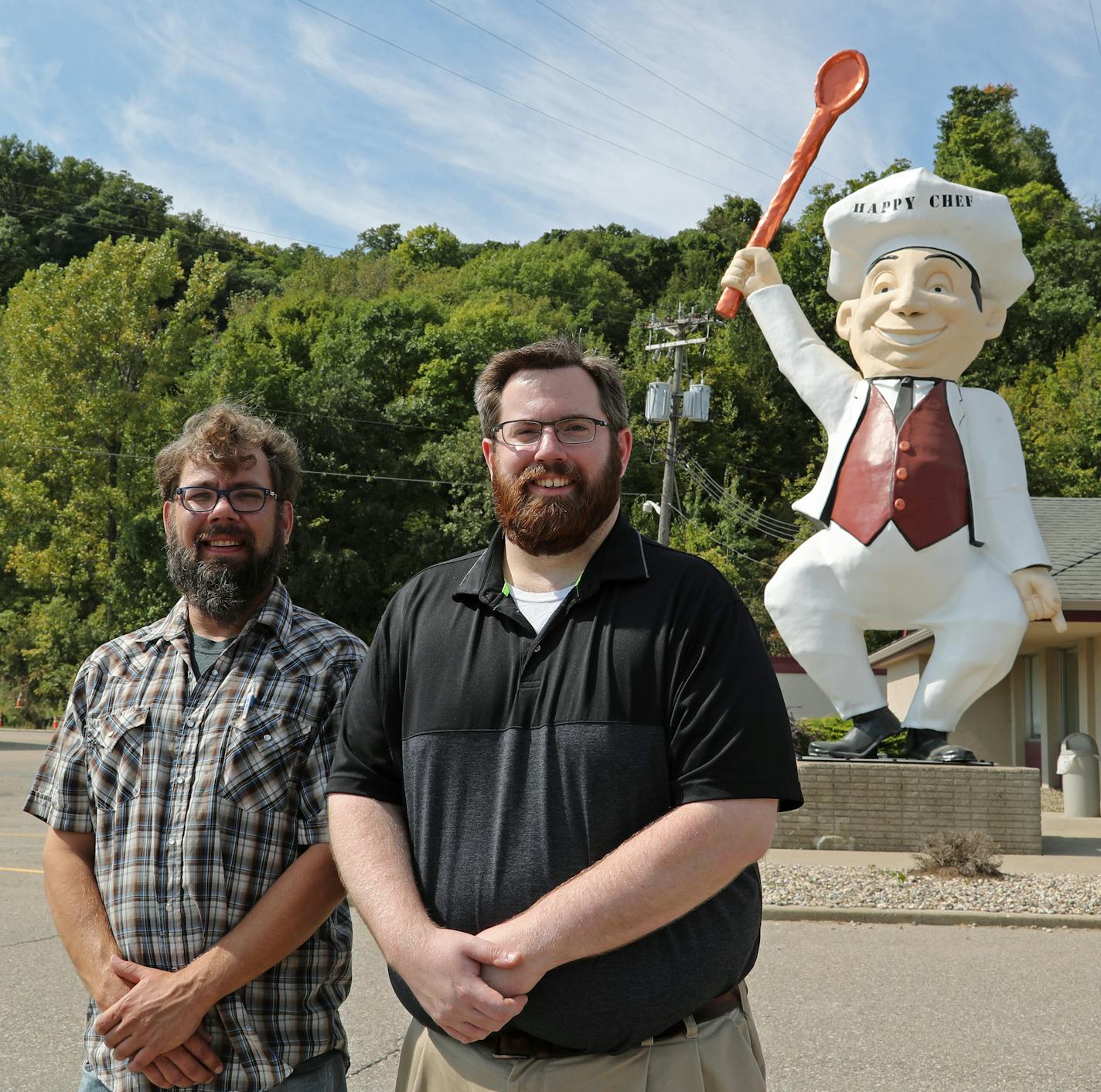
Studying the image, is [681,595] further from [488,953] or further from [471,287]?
[471,287]

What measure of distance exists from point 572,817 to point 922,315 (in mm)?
9153

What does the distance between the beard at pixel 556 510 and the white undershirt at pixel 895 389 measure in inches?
338

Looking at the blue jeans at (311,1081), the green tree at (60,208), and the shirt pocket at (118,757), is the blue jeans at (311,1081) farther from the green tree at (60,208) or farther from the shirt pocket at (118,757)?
the green tree at (60,208)

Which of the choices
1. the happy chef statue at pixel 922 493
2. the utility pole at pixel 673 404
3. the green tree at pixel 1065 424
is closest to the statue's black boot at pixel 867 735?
the happy chef statue at pixel 922 493

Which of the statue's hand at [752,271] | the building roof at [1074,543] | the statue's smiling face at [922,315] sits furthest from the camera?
the building roof at [1074,543]

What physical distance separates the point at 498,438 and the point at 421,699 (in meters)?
0.58

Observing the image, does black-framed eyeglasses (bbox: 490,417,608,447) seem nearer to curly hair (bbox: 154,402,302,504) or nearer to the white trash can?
curly hair (bbox: 154,402,302,504)

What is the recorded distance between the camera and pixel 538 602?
2471mm

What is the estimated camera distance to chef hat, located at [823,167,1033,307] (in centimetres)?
1050

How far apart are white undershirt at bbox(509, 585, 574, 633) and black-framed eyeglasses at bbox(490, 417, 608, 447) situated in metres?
0.31

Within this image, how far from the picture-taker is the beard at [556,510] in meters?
2.46

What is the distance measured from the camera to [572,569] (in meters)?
2.52

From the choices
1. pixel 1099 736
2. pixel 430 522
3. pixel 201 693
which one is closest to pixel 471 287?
pixel 430 522

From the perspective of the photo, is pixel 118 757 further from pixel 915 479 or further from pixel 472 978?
pixel 915 479
